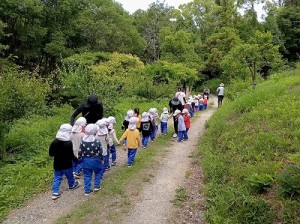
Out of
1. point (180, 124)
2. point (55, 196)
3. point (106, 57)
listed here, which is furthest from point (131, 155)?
point (106, 57)

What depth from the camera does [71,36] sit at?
1423 inches

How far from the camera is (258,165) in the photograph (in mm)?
6852

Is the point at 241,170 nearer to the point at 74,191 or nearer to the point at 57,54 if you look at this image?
the point at 74,191

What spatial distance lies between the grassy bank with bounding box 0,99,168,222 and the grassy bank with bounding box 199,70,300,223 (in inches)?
168

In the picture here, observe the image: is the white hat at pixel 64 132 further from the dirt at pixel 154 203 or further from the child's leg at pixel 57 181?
the dirt at pixel 154 203

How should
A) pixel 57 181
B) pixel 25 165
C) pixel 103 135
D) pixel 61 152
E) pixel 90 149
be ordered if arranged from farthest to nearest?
pixel 25 165 < pixel 103 135 < pixel 57 181 < pixel 61 152 < pixel 90 149

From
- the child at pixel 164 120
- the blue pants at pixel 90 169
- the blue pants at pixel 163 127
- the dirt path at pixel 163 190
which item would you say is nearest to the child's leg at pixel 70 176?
the blue pants at pixel 90 169

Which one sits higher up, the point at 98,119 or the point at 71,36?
the point at 71,36

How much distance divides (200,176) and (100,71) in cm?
1745

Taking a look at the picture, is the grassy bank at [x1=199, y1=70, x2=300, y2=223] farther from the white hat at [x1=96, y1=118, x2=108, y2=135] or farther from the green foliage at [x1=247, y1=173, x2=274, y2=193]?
the white hat at [x1=96, y1=118, x2=108, y2=135]

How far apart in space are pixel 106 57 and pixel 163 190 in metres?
22.0

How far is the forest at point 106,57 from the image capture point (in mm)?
10797

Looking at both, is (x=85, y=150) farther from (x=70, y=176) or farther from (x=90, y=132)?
(x=70, y=176)

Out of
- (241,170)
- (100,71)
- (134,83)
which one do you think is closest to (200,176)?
(241,170)
